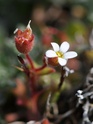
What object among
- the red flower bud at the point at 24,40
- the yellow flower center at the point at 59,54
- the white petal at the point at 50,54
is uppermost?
the red flower bud at the point at 24,40

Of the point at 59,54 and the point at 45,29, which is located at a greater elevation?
the point at 45,29

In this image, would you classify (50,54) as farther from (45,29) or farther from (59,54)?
(45,29)

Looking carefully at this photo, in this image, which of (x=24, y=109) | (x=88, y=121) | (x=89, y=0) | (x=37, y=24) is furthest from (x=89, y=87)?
(x=89, y=0)

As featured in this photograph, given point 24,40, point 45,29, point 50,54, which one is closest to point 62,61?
point 50,54

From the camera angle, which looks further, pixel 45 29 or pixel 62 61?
pixel 45 29

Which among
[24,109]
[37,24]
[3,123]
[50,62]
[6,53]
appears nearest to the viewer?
[50,62]

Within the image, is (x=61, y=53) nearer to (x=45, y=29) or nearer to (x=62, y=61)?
(x=62, y=61)

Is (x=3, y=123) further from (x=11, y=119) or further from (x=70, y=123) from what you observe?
(x=70, y=123)

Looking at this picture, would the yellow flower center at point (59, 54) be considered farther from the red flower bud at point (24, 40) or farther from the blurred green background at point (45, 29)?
the blurred green background at point (45, 29)

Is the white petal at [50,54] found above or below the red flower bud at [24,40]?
below

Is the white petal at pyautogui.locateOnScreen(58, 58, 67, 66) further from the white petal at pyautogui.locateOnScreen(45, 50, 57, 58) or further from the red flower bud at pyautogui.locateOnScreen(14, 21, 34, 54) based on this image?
the red flower bud at pyautogui.locateOnScreen(14, 21, 34, 54)

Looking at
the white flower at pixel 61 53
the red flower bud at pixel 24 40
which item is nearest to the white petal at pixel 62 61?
the white flower at pixel 61 53
